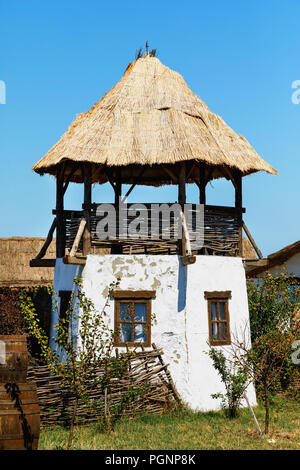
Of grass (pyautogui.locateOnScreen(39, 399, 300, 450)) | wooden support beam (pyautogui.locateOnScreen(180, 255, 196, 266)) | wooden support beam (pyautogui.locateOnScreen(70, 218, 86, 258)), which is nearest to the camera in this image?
grass (pyautogui.locateOnScreen(39, 399, 300, 450))

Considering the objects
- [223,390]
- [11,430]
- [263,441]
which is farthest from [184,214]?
[11,430]

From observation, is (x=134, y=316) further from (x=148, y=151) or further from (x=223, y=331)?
(x=148, y=151)

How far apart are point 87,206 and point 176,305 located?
10.9 feet

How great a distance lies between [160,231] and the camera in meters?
14.5

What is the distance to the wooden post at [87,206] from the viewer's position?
14.1 meters

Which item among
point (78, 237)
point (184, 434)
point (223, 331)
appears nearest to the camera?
point (184, 434)

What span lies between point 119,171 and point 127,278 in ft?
13.4

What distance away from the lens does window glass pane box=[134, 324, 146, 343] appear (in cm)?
1388

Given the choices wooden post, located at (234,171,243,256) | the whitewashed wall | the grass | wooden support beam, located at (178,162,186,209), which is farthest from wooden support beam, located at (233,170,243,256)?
the grass

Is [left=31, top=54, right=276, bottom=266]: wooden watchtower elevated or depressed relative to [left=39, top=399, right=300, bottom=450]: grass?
elevated

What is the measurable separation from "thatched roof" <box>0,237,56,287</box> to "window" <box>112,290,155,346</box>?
12152mm

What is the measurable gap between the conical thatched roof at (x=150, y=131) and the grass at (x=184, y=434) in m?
A: 5.86

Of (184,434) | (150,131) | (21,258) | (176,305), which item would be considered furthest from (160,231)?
(21,258)

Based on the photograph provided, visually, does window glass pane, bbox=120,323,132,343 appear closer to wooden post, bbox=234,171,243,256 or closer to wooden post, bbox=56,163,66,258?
wooden post, bbox=56,163,66,258
